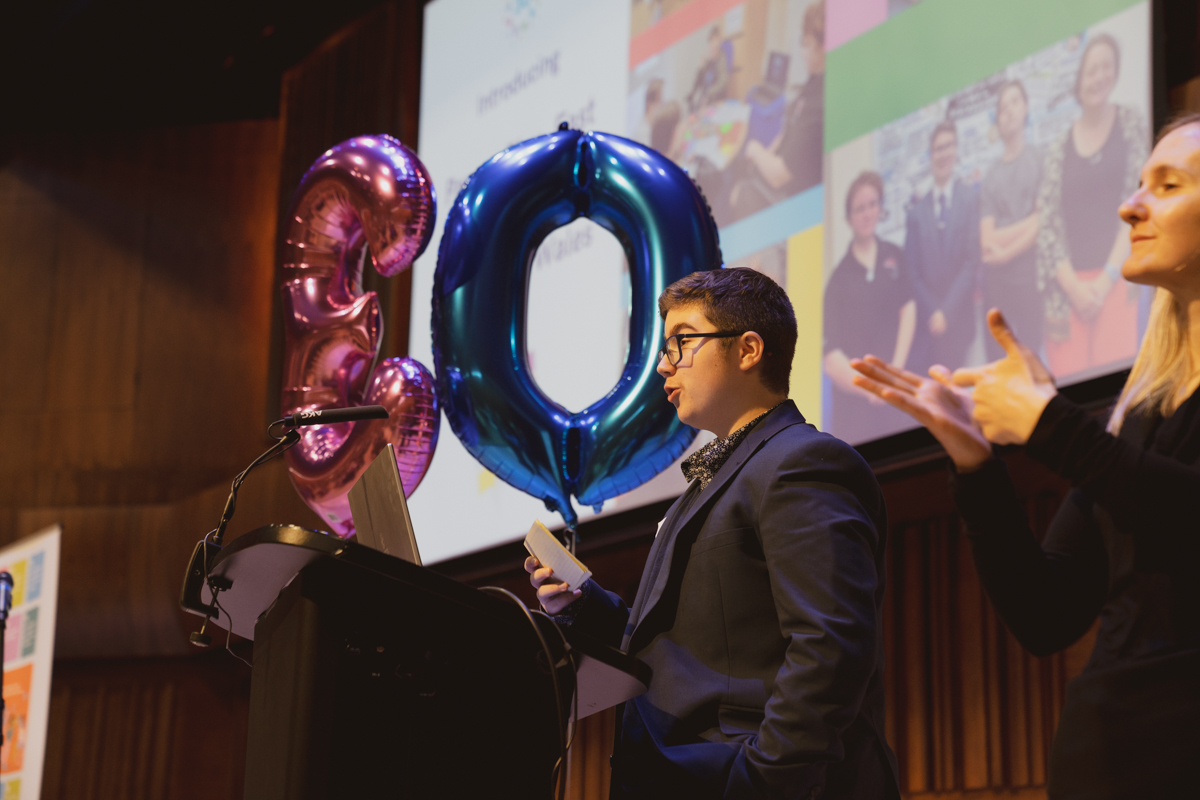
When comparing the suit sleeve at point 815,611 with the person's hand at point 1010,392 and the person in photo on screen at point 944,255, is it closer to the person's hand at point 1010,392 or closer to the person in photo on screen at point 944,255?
the person's hand at point 1010,392

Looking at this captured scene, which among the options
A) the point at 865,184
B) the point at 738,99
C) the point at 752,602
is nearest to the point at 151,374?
the point at 738,99

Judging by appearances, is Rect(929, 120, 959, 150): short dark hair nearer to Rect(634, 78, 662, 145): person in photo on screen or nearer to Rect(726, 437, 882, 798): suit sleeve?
Rect(634, 78, 662, 145): person in photo on screen

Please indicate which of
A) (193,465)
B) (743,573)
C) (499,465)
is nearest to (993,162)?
(499,465)

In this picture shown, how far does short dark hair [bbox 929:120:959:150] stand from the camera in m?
3.39

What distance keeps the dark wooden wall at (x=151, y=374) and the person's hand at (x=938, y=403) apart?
15.5 feet

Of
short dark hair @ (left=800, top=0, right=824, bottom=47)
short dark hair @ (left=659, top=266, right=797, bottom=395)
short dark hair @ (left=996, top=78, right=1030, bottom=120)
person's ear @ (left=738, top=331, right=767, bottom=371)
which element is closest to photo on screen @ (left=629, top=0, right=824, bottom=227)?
short dark hair @ (left=800, top=0, right=824, bottom=47)

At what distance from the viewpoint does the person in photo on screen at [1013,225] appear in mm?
3135

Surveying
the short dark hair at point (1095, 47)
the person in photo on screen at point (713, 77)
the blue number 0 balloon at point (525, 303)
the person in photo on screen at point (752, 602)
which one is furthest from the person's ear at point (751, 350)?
the person in photo on screen at point (713, 77)

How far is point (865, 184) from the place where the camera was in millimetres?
3623

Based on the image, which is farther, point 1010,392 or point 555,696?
point 555,696

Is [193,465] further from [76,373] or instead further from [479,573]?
[479,573]

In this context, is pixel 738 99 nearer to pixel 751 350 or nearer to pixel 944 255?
pixel 944 255

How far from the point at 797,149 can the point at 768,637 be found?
7.85 ft

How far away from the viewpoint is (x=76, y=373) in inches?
286
